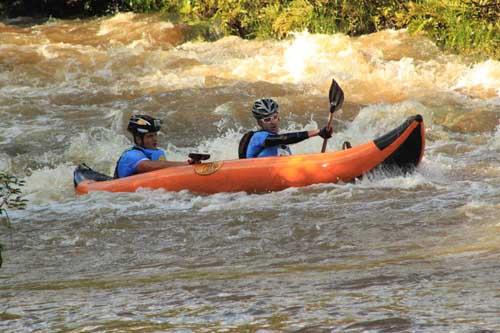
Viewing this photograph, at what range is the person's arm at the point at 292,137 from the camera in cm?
766

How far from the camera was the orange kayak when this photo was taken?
25.7 feet

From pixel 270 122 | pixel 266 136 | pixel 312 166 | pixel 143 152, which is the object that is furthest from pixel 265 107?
pixel 143 152

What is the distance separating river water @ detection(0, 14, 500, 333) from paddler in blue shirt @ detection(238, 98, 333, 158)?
1.56 ft

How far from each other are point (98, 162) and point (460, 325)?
295 inches

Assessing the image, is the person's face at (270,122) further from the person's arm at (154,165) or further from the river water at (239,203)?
the person's arm at (154,165)

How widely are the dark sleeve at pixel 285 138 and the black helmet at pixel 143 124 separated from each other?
0.94m

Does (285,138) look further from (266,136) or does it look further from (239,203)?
(239,203)

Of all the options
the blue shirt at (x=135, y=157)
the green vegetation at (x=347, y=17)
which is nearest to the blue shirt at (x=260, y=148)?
the blue shirt at (x=135, y=157)

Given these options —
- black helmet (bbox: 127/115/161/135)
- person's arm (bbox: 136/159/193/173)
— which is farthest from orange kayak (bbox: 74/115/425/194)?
black helmet (bbox: 127/115/161/135)

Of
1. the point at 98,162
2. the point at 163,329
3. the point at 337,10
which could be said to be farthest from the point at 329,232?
the point at 337,10

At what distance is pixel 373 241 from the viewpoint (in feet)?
18.9

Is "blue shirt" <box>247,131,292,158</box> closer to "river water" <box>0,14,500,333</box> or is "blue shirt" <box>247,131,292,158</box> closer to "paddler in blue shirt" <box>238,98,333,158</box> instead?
"paddler in blue shirt" <box>238,98,333,158</box>

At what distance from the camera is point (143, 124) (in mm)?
8141

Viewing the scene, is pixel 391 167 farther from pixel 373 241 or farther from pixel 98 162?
pixel 98 162
